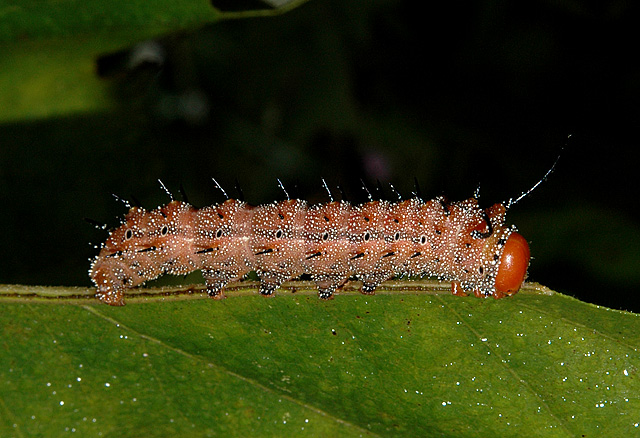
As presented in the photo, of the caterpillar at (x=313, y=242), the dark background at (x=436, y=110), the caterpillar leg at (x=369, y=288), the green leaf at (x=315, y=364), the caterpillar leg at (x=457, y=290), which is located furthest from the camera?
the dark background at (x=436, y=110)

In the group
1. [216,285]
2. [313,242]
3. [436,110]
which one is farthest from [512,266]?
[436,110]

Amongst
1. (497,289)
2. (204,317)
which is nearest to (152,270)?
(204,317)

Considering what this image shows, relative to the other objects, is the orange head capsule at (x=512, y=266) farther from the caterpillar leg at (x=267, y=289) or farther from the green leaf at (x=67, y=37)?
the green leaf at (x=67, y=37)

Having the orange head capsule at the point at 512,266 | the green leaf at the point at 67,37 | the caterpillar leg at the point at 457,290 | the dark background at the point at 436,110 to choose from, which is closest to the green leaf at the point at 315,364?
the caterpillar leg at the point at 457,290

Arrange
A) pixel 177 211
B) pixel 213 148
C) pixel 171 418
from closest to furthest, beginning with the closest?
pixel 171 418 → pixel 177 211 → pixel 213 148

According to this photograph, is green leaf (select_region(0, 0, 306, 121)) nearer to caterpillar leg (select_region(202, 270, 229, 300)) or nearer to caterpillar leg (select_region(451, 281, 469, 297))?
caterpillar leg (select_region(202, 270, 229, 300))

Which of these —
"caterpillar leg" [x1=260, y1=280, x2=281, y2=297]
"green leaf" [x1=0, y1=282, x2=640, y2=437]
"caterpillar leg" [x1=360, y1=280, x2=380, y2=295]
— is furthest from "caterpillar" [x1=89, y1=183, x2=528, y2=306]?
"green leaf" [x1=0, y1=282, x2=640, y2=437]

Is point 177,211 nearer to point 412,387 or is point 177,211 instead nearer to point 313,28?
point 412,387
